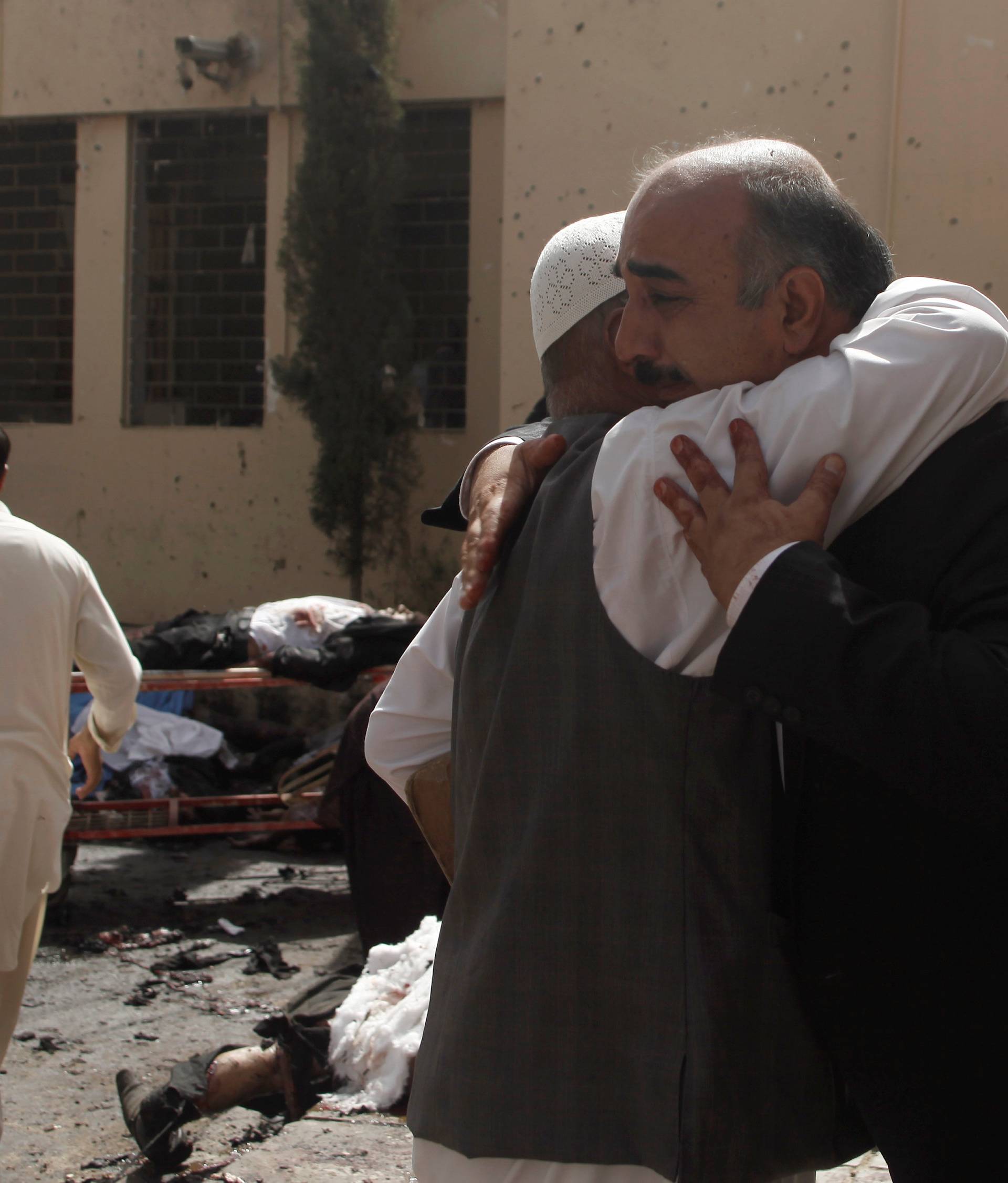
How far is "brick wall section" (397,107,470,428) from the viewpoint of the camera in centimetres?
921

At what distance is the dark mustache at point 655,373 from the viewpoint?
142cm

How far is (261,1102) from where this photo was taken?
3.90 m

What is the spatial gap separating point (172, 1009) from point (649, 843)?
4.10m

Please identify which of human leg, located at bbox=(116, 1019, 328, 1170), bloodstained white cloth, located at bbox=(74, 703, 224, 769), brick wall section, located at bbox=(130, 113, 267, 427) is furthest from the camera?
brick wall section, located at bbox=(130, 113, 267, 427)

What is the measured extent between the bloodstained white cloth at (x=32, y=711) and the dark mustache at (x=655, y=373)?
9.08ft

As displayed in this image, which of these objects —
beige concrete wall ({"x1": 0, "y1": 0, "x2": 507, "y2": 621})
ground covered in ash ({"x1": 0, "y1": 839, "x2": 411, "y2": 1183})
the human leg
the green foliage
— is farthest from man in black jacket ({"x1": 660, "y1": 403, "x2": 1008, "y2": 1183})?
beige concrete wall ({"x1": 0, "y1": 0, "x2": 507, "y2": 621})

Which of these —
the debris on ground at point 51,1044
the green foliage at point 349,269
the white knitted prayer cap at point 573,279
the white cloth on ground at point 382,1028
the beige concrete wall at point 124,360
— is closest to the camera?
the white knitted prayer cap at point 573,279

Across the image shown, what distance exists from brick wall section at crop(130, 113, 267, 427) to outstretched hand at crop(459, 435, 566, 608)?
8430 millimetres

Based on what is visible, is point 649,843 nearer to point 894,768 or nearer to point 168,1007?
point 894,768

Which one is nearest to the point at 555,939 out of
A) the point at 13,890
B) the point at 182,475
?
the point at 13,890

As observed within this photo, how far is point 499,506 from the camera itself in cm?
142

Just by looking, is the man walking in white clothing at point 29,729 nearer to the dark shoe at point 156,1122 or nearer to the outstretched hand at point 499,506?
the dark shoe at point 156,1122

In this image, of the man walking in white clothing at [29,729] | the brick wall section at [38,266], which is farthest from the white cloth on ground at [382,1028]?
the brick wall section at [38,266]

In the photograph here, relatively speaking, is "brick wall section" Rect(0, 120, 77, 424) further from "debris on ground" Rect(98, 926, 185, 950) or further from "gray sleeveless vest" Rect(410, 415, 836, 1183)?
"gray sleeveless vest" Rect(410, 415, 836, 1183)
